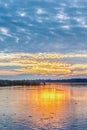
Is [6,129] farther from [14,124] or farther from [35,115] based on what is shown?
[35,115]

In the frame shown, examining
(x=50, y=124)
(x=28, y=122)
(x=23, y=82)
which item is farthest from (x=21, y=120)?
(x=23, y=82)

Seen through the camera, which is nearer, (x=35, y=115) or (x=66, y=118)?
(x=66, y=118)

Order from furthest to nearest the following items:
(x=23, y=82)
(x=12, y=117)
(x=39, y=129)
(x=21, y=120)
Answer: (x=23, y=82), (x=12, y=117), (x=21, y=120), (x=39, y=129)

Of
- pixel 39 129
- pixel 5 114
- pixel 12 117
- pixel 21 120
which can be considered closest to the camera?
pixel 39 129

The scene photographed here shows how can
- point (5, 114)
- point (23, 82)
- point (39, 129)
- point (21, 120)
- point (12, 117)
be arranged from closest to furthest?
point (39, 129) < point (21, 120) < point (12, 117) < point (5, 114) < point (23, 82)

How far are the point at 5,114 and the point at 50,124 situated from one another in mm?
7712

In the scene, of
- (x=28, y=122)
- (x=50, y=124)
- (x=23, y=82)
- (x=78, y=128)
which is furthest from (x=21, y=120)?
(x=23, y=82)

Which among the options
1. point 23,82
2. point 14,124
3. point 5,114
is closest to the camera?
point 14,124

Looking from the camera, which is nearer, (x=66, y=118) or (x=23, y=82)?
(x=66, y=118)

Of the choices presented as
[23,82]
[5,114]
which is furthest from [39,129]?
[23,82]

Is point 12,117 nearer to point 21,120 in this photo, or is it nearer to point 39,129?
point 21,120

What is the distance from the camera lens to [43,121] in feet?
91.6

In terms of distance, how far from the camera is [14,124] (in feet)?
86.2

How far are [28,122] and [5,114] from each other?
5.78 meters
